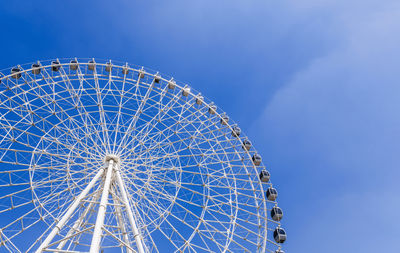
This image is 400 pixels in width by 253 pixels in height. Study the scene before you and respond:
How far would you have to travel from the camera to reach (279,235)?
84.1 ft

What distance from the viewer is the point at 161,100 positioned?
92.7ft

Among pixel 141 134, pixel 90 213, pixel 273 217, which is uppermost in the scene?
pixel 141 134

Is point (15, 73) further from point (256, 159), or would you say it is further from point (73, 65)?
point (256, 159)

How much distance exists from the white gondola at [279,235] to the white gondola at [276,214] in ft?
2.29

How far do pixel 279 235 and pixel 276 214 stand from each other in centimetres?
136

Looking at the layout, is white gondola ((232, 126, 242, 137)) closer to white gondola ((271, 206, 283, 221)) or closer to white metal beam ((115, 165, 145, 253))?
white gondola ((271, 206, 283, 221))

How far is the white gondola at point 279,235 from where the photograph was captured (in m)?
25.6

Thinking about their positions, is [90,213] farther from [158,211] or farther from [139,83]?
[139,83]

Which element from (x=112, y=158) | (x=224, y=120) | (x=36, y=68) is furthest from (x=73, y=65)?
(x=224, y=120)

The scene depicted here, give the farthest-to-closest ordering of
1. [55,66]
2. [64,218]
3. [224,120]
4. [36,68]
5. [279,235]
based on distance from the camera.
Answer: [224,120] < [55,66] < [36,68] < [279,235] < [64,218]

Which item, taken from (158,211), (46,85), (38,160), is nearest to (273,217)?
(158,211)

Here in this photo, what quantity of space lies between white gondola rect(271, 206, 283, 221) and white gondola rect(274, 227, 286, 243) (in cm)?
70

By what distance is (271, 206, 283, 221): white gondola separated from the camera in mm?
26297

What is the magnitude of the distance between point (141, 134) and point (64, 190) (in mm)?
5932
